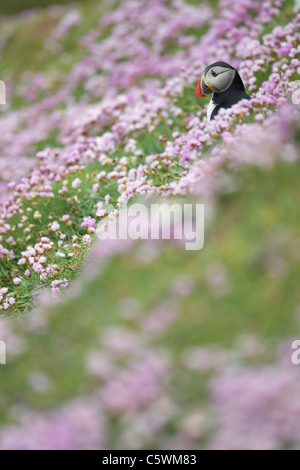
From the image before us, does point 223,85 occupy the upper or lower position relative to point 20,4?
lower

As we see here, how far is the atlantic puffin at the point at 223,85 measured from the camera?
8.16 m

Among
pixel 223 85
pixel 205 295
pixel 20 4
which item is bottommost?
pixel 205 295

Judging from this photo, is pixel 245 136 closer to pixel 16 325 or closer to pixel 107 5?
pixel 16 325

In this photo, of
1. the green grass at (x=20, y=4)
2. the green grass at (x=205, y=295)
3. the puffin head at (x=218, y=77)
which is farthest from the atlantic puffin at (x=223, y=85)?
the green grass at (x=20, y=4)

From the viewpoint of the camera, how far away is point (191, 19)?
1549cm

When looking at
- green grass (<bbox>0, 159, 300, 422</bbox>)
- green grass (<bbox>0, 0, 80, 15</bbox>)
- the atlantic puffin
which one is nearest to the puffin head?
the atlantic puffin

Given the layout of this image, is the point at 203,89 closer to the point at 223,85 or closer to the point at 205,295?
the point at 223,85

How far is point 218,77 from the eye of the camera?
26.9ft

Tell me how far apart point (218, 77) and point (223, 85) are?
0.13 meters

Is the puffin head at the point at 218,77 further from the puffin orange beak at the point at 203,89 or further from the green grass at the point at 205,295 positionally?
the green grass at the point at 205,295

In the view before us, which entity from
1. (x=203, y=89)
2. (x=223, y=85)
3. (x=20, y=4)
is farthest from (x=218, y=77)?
(x=20, y=4)

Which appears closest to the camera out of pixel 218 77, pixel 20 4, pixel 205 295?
pixel 205 295

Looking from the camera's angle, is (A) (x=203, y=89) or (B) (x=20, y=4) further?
(B) (x=20, y=4)

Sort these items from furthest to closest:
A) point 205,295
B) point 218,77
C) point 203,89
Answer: point 203,89 < point 218,77 < point 205,295
